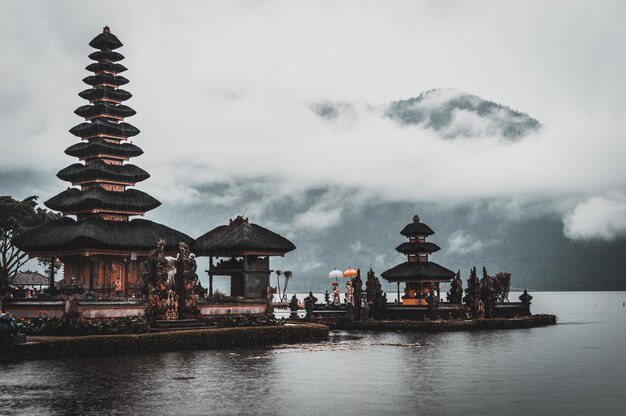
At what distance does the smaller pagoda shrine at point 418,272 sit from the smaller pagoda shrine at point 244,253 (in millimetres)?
13592

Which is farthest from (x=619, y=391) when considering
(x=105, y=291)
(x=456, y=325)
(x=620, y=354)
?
(x=105, y=291)

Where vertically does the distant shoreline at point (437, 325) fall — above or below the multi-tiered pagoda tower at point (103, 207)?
below

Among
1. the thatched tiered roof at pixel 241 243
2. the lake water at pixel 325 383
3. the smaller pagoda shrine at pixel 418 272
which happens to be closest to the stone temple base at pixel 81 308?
the lake water at pixel 325 383

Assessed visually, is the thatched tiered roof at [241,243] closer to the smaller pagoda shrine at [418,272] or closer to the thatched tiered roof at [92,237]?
the thatched tiered roof at [92,237]

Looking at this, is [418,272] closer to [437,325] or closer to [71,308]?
[437,325]

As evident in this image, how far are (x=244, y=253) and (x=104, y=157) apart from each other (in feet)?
55.6

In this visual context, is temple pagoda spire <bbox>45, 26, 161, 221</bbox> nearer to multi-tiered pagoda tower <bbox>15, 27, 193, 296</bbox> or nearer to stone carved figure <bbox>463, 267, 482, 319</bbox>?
multi-tiered pagoda tower <bbox>15, 27, 193, 296</bbox>

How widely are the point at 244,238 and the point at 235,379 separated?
3341 cm

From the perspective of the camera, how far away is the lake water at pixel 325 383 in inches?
877

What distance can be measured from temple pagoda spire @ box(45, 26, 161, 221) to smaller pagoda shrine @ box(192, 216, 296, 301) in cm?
783

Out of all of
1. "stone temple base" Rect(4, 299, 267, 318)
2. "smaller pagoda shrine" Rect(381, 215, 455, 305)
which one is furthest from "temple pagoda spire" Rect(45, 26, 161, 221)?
"smaller pagoda shrine" Rect(381, 215, 455, 305)

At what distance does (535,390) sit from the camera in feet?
88.6

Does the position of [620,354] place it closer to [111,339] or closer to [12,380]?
[111,339]

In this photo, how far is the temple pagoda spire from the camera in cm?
6512
